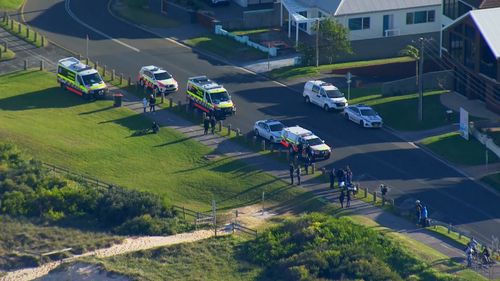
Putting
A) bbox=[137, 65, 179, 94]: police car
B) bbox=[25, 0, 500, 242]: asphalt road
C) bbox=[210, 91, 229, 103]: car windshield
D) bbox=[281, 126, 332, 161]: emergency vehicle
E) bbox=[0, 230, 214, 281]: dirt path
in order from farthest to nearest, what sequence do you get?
bbox=[137, 65, 179, 94]: police car → bbox=[210, 91, 229, 103]: car windshield → bbox=[281, 126, 332, 161]: emergency vehicle → bbox=[25, 0, 500, 242]: asphalt road → bbox=[0, 230, 214, 281]: dirt path

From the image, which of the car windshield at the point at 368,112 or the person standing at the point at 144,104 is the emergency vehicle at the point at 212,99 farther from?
the car windshield at the point at 368,112

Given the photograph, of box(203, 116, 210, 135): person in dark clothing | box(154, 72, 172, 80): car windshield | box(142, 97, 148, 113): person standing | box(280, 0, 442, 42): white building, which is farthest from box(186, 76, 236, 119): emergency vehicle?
box(280, 0, 442, 42): white building

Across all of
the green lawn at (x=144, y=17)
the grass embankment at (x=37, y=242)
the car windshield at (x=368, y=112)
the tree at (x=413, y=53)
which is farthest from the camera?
the green lawn at (x=144, y=17)

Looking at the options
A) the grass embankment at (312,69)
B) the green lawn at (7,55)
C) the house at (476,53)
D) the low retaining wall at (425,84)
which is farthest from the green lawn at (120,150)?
the house at (476,53)

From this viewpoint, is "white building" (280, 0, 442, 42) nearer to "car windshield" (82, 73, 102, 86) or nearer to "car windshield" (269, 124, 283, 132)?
"car windshield" (82, 73, 102, 86)

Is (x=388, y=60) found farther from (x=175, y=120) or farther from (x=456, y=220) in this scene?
(x=456, y=220)
